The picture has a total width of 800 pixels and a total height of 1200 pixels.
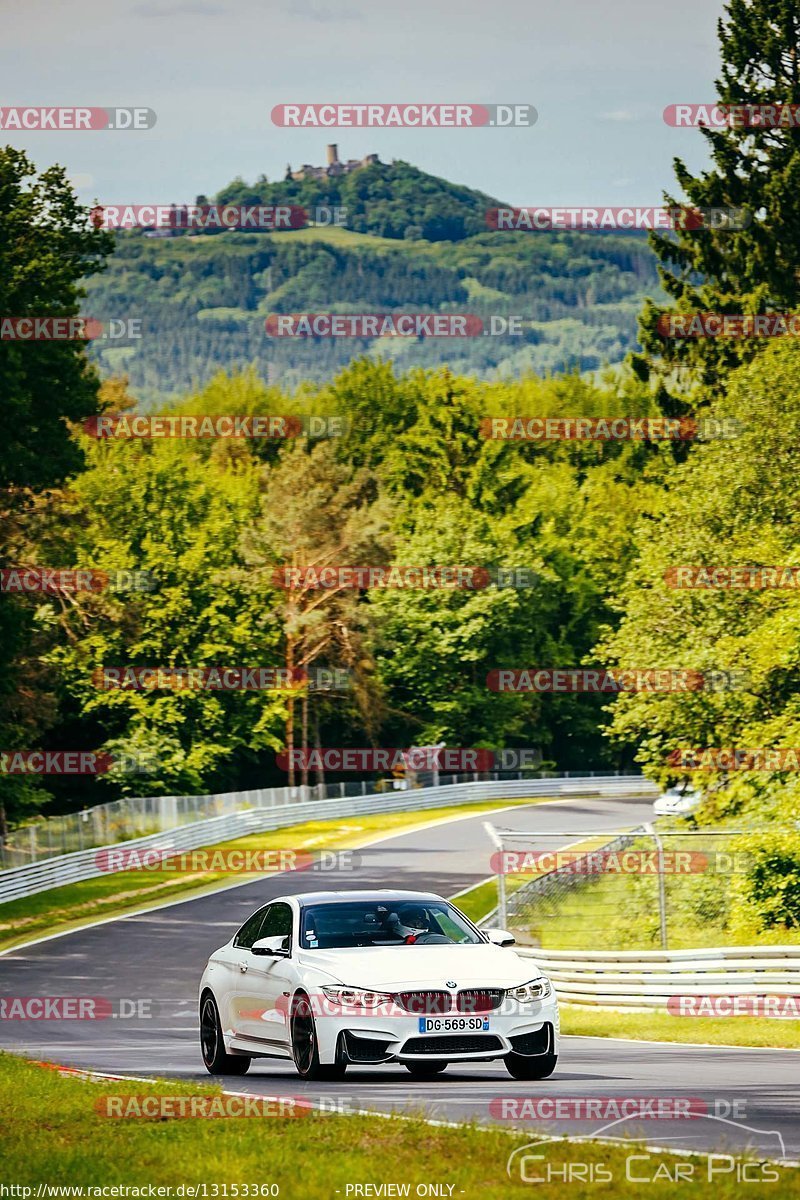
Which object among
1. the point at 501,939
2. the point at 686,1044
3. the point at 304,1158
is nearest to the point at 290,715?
the point at 686,1044

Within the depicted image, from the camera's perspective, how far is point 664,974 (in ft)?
80.7

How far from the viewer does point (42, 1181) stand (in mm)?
9289

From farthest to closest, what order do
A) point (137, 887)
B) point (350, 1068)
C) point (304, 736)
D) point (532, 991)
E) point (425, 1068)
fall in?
1. point (304, 736)
2. point (137, 887)
3. point (350, 1068)
4. point (425, 1068)
5. point (532, 991)

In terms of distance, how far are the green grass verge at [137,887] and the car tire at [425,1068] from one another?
26115mm

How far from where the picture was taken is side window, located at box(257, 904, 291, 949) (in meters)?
14.9

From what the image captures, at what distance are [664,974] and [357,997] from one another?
1198cm

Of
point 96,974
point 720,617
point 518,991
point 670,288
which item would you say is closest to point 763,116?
point 670,288

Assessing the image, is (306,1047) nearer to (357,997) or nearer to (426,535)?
(357,997)

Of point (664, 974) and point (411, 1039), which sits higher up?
point (411, 1039)

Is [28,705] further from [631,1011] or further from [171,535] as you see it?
[631,1011]

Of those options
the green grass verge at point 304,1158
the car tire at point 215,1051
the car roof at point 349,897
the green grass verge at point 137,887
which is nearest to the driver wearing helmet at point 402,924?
the car roof at point 349,897

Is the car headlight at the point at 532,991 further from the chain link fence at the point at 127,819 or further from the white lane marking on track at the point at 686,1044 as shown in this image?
the chain link fence at the point at 127,819

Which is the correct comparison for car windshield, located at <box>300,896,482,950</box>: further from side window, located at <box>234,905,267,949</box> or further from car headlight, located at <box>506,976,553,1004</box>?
car headlight, located at <box>506,976,553,1004</box>

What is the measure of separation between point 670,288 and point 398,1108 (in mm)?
51659
